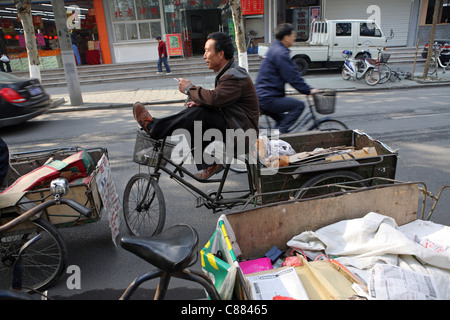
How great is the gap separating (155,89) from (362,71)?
25.3ft

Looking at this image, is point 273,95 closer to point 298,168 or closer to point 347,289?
point 298,168

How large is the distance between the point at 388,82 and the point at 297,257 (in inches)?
456

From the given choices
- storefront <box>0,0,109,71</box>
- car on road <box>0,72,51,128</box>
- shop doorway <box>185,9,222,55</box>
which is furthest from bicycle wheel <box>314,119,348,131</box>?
shop doorway <box>185,9,222,55</box>

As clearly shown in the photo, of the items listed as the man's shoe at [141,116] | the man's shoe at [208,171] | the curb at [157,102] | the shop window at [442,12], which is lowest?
the curb at [157,102]

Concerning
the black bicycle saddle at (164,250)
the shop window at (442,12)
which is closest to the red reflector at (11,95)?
the black bicycle saddle at (164,250)

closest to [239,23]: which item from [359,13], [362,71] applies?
[362,71]

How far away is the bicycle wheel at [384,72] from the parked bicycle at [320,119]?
27.0 ft

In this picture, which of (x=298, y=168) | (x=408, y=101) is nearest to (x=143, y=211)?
(x=298, y=168)

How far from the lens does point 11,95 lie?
7.65m

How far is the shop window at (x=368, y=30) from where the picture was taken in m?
13.8

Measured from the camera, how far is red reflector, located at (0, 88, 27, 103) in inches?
299

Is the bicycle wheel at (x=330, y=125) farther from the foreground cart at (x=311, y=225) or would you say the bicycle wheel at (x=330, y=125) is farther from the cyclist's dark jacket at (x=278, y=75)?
the foreground cart at (x=311, y=225)

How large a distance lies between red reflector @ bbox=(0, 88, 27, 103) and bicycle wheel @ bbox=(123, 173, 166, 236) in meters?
6.03

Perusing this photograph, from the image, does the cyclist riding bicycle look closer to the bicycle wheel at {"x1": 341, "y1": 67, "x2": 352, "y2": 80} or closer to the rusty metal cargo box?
the rusty metal cargo box
